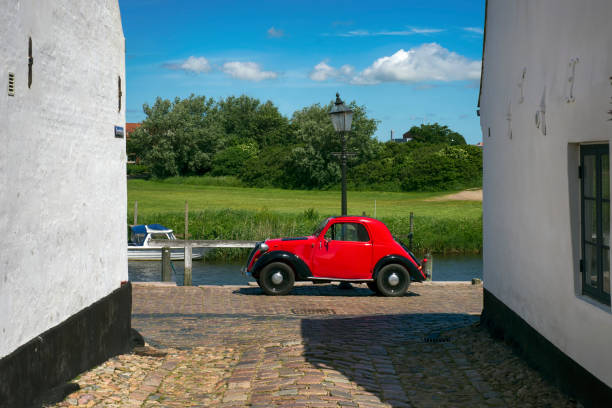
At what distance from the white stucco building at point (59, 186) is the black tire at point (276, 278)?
5.95m

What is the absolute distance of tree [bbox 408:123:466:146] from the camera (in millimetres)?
85688

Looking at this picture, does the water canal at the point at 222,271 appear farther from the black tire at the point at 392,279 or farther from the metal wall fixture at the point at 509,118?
the metal wall fixture at the point at 509,118

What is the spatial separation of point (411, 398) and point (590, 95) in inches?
120

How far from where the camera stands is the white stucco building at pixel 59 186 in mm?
5004

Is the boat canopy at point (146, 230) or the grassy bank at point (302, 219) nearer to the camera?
the boat canopy at point (146, 230)

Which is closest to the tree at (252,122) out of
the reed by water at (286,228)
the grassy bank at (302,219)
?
the grassy bank at (302,219)

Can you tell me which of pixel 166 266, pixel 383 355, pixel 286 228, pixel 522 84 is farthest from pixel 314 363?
pixel 286 228

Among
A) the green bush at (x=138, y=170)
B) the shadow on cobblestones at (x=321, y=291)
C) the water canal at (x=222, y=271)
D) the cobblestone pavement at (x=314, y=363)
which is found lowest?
Answer: the water canal at (x=222, y=271)

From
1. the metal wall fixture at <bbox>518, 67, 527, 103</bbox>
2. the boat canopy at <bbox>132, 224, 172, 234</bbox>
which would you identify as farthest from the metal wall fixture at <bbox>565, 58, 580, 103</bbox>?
the boat canopy at <bbox>132, 224, 172, 234</bbox>

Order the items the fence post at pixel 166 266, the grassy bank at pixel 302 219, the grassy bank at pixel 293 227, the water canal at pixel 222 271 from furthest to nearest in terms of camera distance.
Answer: the grassy bank at pixel 302 219
the grassy bank at pixel 293 227
the water canal at pixel 222 271
the fence post at pixel 166 266

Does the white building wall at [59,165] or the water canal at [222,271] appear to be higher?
the white building wall at [59,165]

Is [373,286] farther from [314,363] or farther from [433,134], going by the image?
[433,134]

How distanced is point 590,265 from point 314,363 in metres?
2.97

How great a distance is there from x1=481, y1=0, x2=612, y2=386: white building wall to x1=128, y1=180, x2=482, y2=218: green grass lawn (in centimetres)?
2740
